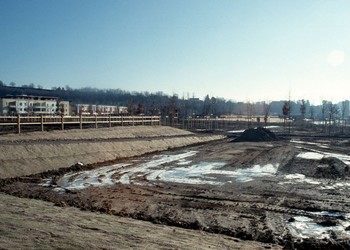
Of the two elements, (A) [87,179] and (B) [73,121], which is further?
(B) [73,121]

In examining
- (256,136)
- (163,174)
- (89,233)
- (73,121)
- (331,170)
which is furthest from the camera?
(256,136)

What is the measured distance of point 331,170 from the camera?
24344mm

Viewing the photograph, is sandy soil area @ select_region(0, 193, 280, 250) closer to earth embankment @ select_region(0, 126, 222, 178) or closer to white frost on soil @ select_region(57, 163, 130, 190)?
white frost on soil @ select_region(57, 163, 130, 190)

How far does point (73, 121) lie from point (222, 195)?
25.0m

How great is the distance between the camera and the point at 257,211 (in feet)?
45.7

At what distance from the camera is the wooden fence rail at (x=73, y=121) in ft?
108

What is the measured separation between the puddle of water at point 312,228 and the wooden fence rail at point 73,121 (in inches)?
959

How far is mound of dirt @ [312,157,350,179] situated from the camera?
22.7 metres

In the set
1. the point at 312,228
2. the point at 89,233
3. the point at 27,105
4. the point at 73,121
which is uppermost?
the point at 27,105

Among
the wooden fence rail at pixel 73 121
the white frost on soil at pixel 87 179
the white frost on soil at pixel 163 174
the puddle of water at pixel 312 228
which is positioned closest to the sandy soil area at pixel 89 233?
the puddle of water at pixel 312 228

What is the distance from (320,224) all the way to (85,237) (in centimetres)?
751

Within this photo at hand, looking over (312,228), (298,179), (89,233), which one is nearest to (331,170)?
(298,179)

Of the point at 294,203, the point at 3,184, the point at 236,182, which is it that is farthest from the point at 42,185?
the point at 294,203

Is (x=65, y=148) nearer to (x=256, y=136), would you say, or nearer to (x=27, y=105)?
(x=256, y=136)
